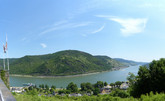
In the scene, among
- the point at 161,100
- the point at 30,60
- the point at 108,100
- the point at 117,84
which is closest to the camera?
the point at 161,100

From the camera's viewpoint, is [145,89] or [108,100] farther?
[145,89]

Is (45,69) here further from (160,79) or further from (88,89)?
(160,79)

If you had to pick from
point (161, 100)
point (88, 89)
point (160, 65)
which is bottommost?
point (88, 89)

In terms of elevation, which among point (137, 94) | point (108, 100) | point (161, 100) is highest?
point (161, 100)

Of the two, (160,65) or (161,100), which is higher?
(160,65)

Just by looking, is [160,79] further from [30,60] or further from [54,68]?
[30,60]

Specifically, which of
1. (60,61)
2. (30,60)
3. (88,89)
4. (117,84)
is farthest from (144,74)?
(30,60)

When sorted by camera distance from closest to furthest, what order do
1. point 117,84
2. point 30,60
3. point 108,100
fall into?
1. point 108,100
2. point 117,84
3. point 30,60

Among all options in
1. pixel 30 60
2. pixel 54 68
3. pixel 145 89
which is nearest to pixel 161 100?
pixel 145 89

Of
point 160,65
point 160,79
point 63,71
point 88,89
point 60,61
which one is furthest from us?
point 60,61
